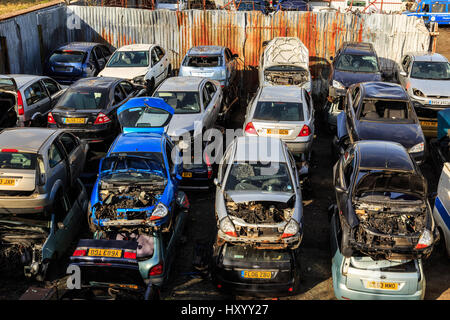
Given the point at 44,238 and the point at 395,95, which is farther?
the point at 395,95

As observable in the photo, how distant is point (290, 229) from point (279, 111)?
4.67m

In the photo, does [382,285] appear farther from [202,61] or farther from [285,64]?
[202,61]

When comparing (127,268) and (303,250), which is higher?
(127,268)

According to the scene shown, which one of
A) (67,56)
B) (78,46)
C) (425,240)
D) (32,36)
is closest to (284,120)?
(425,240)

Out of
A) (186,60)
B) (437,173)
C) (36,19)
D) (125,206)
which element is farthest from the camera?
(36,19)

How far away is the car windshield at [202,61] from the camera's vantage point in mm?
16516

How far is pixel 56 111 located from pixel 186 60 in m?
5.66

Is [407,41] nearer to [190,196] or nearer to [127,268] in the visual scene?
[190,196]

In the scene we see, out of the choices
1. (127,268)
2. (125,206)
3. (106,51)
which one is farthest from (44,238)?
(106,51)

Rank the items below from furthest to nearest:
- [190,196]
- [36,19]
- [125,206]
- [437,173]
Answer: [36,19] → [437,173] → [190,196] → [125,206]

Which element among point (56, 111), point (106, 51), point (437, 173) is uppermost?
point (106, 51)

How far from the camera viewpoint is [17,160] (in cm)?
895

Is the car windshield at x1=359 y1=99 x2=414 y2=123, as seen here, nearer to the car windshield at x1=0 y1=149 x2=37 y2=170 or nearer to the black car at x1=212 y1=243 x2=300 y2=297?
the black car at x1=212 y1=243 x2=300 y2=297

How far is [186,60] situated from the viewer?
16641 millimetres
